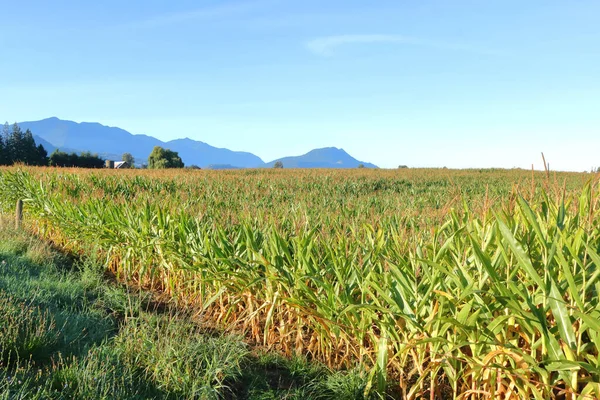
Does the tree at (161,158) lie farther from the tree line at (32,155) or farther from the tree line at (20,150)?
the tree line at (20,150)

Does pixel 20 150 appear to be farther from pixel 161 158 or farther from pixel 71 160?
pixel 161 158

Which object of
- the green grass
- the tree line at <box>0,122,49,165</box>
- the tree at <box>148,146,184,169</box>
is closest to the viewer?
the green grass

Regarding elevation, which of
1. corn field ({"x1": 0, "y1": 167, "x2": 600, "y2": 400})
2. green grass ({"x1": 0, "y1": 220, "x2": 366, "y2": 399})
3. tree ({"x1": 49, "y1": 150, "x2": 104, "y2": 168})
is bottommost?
green grass ({"x1": 0, "y1": 220, "x2": 366, "y2": 399})

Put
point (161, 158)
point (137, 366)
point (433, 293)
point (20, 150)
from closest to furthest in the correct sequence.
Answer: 1. point (433, 293)
2. point (137, 366)
3. point (20, 150)
4. point (161, 158)

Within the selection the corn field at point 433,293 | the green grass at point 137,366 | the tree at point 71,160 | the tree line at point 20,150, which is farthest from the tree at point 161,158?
the green grass at point 137,366

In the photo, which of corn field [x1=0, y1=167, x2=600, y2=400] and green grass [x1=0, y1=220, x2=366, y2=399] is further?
green grass [x1=0, y1=220, x2=366, y2=399]

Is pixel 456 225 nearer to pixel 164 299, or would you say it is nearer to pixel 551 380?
pixel 551 380

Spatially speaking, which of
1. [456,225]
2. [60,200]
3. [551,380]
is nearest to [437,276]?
[456,225]

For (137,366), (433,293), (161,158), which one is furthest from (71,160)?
(433,293)

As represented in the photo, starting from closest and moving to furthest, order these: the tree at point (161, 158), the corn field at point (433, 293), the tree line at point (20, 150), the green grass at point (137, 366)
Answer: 1. the corn field at point (433, 293)
2. the green grass at point (137, 366)
3. the tree line at point (20, 150)
4. the tree at point (161, 158)

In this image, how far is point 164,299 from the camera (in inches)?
256

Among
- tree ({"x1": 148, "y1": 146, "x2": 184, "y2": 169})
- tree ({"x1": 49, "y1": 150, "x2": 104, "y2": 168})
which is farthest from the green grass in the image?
tree ({"x1": 148, "y1": 146, "x2": 184, "y2": 169})

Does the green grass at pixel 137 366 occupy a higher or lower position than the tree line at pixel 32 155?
lower

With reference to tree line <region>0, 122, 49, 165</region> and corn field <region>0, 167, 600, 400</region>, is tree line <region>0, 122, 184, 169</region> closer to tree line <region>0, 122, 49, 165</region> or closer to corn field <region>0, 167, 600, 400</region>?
tree line <region>0, 122, 49, 165</region>
